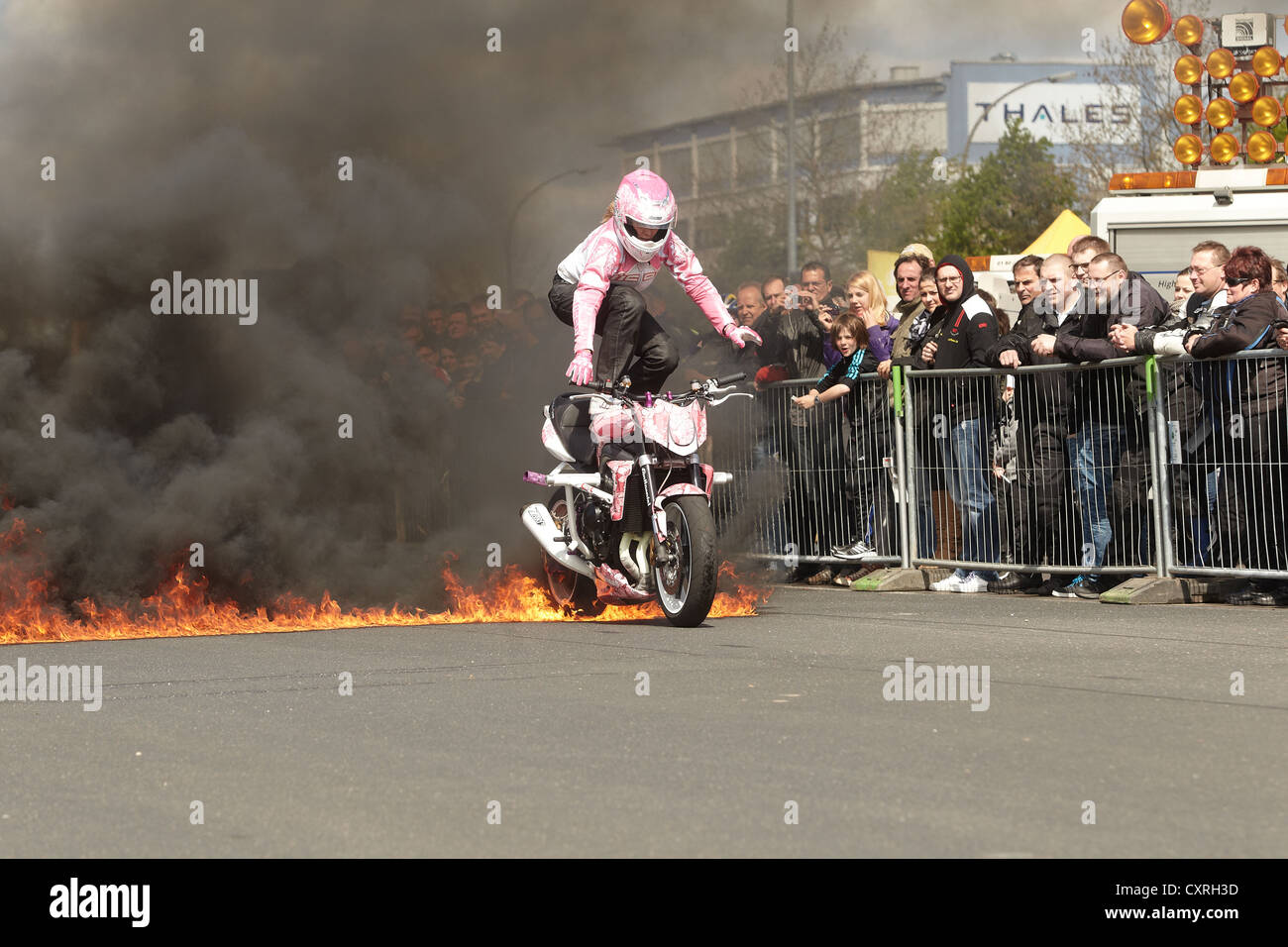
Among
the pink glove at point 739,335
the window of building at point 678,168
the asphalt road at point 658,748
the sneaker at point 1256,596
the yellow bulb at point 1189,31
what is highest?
the yellow bulb at point 1189,31

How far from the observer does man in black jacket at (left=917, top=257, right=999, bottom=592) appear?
1223cm

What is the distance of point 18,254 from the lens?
1101 centimetres

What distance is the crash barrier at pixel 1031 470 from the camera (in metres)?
10.9

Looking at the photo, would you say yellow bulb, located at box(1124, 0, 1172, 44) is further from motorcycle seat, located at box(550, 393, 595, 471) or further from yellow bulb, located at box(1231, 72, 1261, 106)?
motorcycle seat, located at box(550, 393, 595, 471)

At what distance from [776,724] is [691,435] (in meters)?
3.30

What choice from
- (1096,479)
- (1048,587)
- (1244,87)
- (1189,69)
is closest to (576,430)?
(1096,479)

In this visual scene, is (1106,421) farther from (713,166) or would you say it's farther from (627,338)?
(713,166)

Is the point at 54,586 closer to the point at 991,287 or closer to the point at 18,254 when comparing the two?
the point at 18,254

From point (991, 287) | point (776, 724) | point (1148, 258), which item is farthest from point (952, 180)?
point (776, 724)

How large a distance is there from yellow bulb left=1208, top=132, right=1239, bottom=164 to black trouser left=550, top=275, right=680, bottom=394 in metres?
7.06

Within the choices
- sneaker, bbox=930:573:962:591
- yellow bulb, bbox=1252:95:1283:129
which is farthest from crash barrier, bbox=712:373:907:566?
yellow bulb, bbox=1252:95:1283:129

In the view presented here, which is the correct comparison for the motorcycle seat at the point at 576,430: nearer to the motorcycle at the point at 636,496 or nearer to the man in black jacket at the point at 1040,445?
the motorcycle at the point at 636,496

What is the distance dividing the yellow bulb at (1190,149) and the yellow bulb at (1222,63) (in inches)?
27.5

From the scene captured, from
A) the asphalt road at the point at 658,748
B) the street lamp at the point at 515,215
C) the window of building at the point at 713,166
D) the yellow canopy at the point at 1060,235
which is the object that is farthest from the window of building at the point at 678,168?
the yellow canopy at the point at 1060,235
